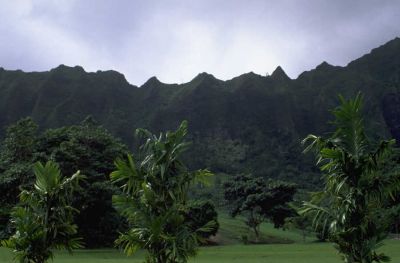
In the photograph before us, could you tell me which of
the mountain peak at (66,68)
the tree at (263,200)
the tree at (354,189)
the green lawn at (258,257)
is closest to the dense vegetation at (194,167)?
the tree at (354,189)

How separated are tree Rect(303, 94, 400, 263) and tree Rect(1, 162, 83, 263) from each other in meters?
8.06

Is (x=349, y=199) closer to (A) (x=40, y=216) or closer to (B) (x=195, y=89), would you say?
(A) (x=40, y=216)

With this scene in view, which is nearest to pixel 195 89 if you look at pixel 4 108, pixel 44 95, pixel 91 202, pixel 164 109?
pixel 164 109

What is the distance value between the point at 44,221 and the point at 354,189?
32.6 ft

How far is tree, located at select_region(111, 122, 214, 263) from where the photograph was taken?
15.5 meters

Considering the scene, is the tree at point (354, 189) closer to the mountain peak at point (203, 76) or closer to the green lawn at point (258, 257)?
the green lawn at point (258, 257)

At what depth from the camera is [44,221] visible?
1703 centimetres

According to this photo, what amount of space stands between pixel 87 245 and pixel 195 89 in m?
99.8

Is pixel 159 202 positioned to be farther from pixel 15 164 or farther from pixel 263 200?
pixel 263 200

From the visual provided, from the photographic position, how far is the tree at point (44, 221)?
16609 millimetres

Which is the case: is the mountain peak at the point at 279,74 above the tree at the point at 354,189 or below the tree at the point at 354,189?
above

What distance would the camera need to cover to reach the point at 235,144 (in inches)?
4712

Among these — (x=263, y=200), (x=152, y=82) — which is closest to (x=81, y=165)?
(x=263, y=200)

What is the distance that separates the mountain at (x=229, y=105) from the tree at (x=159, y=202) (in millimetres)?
91250
